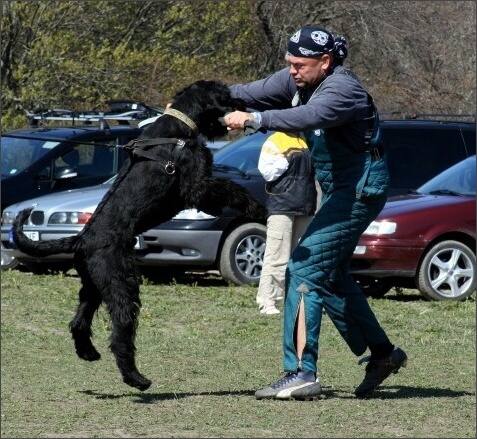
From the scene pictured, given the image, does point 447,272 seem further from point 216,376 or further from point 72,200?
point 216,376

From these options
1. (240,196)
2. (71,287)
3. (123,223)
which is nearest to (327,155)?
(240,196)

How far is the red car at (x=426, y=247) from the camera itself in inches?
444

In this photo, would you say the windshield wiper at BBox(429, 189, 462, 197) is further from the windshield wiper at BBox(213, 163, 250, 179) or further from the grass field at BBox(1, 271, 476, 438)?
the windshield wiper at BBox(213, 163, 250, 179)

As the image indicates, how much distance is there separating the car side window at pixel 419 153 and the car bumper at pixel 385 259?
1.62 m

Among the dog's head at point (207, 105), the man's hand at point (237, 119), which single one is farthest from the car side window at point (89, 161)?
the man's hand at point (237, 119)

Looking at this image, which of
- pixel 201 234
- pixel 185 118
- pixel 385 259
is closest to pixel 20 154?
pixel 201 234

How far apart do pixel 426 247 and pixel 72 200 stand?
414cm

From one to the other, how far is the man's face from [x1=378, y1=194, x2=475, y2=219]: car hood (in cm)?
549

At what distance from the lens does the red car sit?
1128 centimetres

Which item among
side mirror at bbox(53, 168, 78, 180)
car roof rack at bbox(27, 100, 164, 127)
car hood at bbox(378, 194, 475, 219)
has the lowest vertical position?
side mirror at bbox(53, 168, 78, 180)

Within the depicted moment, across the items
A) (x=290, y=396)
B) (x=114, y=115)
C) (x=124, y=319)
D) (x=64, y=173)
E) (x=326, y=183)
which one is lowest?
(x=290, y=396)

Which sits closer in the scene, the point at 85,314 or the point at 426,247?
the point at 85,314

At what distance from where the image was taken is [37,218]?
42.2 ft

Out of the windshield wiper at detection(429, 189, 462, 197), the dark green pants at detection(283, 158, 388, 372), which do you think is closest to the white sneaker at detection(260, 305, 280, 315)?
the windshield wiper at detection(429, 189, 462, 197)
